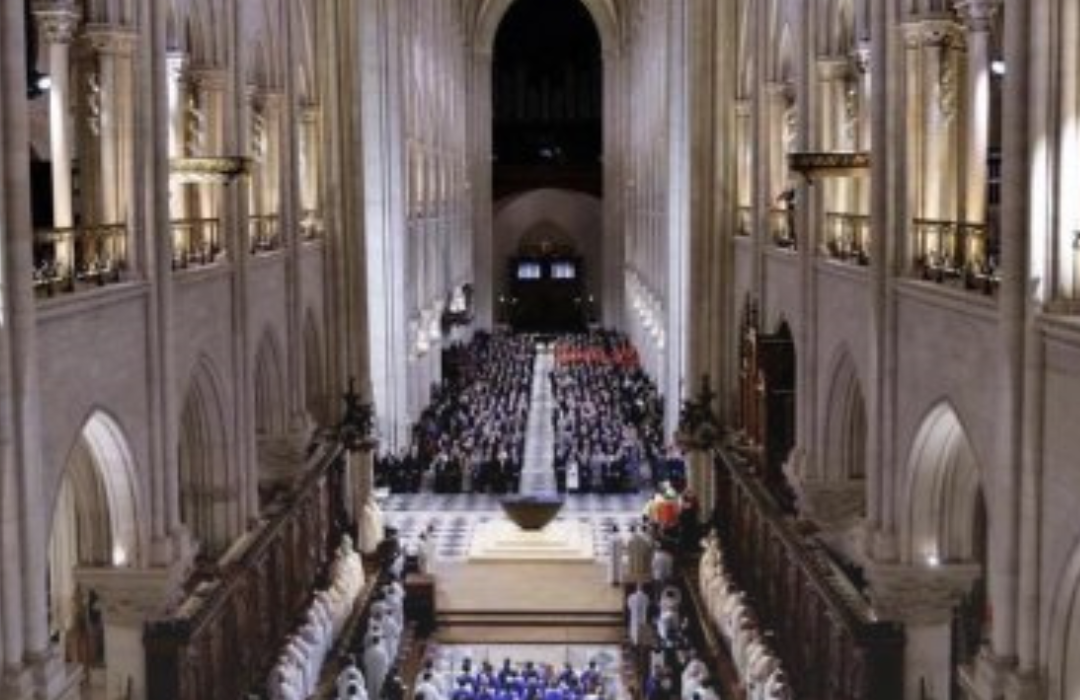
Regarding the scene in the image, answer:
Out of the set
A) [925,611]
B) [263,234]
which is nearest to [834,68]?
[925,611]

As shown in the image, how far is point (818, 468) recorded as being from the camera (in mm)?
22531

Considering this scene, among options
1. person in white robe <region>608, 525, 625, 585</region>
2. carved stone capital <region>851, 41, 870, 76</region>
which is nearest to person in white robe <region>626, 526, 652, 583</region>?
person in white robe <region>608, 525, 625, 585</region>

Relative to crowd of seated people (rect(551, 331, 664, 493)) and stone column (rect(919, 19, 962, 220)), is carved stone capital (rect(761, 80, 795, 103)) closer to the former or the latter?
stone column (rect(919, 19, 962, 220))

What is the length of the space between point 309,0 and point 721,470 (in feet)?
36.7

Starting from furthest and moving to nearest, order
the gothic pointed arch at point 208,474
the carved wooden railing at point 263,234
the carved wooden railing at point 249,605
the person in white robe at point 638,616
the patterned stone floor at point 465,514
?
the patterned stone floor at point 465,514 → the person in white robe at point 638,616 → the carved wooden railing at point 263,234 → the gothic pointed arch at point 208,474 → the carved wooden railing at point 249,605

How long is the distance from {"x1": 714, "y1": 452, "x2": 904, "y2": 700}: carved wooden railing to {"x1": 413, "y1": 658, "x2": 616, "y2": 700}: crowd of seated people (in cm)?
269

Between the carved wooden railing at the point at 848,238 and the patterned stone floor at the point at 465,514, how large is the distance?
12064 mm

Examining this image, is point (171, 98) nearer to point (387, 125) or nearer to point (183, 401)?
point (183, 401)

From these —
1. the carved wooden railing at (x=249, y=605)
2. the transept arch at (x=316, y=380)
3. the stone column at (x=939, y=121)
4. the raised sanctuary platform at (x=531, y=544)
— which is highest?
the stone column at (x=939, y=121)

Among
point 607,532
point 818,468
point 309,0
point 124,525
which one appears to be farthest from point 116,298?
point 607,532

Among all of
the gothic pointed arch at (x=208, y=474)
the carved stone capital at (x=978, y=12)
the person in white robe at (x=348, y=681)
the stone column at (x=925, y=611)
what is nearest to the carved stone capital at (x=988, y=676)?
the stone column at (x=925, y=611)

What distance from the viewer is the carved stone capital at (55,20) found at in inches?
661

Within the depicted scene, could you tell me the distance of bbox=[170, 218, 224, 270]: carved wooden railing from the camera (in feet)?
68.1

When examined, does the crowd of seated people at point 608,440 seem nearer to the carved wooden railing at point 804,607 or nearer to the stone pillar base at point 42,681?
the carved wooden railing at point 804,607
